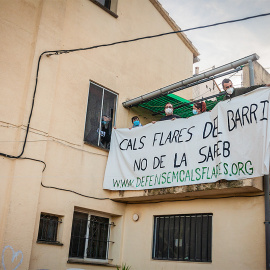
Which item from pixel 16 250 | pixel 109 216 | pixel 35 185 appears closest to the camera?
pixel 16 250

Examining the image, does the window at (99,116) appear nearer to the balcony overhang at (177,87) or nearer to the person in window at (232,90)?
the balcony overhang at (177,87)

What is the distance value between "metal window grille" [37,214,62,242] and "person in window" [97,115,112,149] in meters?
2.37

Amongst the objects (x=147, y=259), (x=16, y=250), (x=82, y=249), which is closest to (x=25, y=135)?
(x=16, y=250)

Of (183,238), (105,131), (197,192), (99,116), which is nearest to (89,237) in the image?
(183,238)

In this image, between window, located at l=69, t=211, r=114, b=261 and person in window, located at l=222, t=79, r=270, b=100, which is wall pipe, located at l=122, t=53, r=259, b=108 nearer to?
person in window, located at l=222, t=79, r=270, b=100

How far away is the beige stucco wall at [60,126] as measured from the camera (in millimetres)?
7754

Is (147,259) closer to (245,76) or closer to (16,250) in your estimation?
(16,250)

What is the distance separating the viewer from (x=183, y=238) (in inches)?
343

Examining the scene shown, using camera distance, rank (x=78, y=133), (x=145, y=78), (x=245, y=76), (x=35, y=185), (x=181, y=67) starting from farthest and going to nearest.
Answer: (x=181, y=67) < (x=145, y=78) < (x=78, y=133) < (x=245, y=76) < (x=35, y=185)

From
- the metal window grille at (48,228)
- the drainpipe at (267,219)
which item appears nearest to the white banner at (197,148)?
the drainpipe at (267,219)

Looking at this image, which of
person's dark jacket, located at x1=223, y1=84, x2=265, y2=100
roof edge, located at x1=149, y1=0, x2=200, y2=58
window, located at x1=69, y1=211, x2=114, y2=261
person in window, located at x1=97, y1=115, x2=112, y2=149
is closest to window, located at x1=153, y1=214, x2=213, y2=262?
window, located at x1=69, y1=211, x2=114, y2=261

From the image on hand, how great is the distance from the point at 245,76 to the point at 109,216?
4.81 metres

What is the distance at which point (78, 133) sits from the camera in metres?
9.33

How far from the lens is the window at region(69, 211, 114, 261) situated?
352 inches
